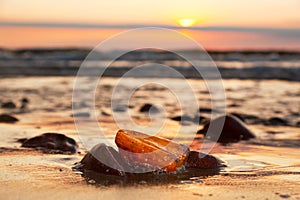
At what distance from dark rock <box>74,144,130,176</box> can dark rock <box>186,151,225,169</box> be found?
49 centimetres

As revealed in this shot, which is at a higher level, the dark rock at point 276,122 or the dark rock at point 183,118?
the dark rock at point 183,118

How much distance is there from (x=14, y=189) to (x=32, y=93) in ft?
20.2

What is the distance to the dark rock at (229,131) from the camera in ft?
14.9

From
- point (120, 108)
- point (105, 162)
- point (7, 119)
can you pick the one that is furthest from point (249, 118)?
point (105, 162)

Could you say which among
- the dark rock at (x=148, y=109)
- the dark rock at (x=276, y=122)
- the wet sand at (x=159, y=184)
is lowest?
the wet sand at (x=159, y=184)

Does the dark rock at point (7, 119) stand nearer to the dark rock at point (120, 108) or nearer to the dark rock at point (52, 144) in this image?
the dark rock at point (52, 144)

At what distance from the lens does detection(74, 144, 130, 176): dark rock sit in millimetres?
2871

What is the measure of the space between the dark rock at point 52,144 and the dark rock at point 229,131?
4.60ft

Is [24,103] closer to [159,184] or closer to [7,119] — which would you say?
[7,119]

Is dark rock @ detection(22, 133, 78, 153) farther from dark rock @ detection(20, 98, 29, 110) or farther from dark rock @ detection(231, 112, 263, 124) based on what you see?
dark rock @ detection(20, 98, 29, 110)

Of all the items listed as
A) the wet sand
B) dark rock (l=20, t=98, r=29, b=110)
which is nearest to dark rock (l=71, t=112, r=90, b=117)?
the wet sand

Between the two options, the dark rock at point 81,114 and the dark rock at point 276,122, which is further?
the dark rock at point 81,114

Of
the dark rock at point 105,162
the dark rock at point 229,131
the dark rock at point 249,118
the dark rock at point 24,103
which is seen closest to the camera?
the dark rock at point 105,162

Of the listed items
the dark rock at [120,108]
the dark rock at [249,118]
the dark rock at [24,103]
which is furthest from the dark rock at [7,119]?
the dark rock at [249,118]
